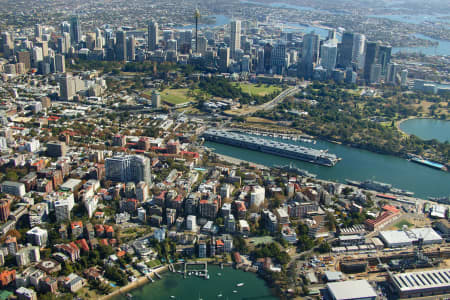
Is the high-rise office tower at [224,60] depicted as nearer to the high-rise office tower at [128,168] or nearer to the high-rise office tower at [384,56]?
the high-rise office tower at [384,56]

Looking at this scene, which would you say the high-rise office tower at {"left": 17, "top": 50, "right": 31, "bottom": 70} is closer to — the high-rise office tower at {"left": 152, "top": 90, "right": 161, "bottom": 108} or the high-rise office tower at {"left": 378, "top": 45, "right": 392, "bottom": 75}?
the high-rise office tower at {"left": 152, "top": 90, "right": 161, "bottom": 108}

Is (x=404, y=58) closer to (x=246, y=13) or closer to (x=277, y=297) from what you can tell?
(x=246, y=13)

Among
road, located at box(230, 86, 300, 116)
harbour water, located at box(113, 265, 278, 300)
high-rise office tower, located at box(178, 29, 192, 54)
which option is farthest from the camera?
high-rise office tower, located at box(178, 29, 192, 54)

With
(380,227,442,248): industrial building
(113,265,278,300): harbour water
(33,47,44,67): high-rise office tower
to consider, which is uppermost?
(33,47,44,67): high-rise office tower

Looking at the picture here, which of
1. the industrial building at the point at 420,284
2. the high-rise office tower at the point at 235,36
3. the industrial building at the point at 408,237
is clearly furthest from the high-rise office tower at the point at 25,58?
the industrial building at the point at 420,284

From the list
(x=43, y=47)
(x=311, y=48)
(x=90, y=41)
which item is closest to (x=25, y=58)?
(x=43, y=47)

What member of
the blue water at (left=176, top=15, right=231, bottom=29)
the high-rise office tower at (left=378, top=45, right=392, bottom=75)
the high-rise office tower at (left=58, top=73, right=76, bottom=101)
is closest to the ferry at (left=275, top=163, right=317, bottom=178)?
the high-rise office tower at (left=58, top=73, right=76, bottom=101)
